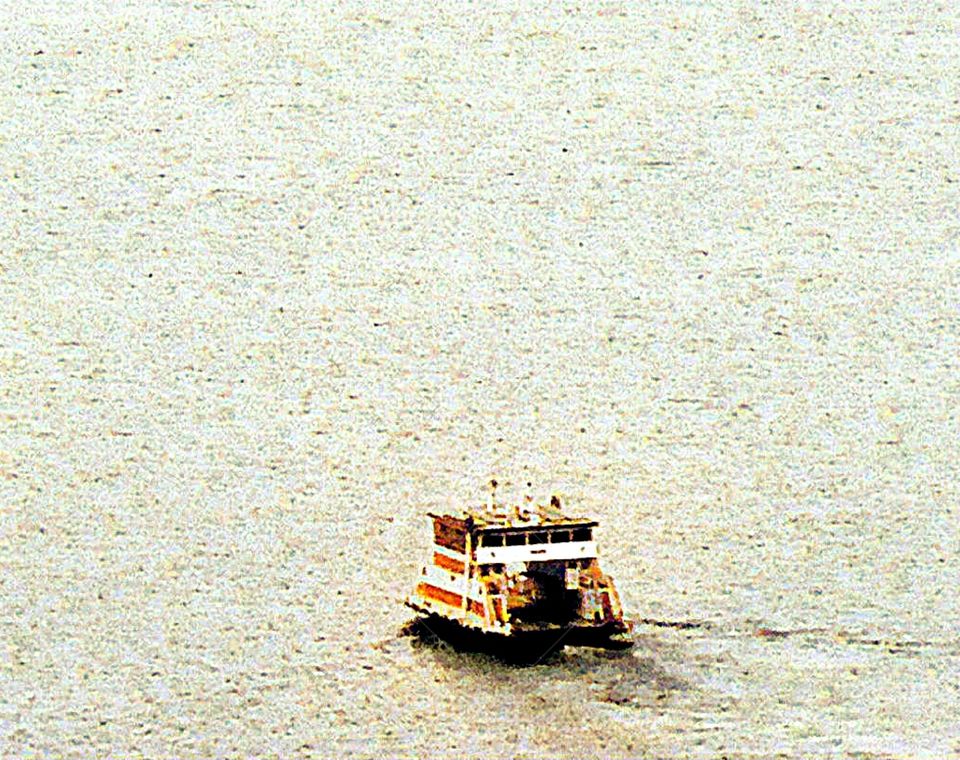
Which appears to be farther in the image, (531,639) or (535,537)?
(535,537)

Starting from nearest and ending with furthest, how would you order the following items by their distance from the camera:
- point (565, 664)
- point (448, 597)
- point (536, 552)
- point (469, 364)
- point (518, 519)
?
point (565, 664)
point (448, 597)
point (536, 552)
point (518, 519)
point (469, 364)

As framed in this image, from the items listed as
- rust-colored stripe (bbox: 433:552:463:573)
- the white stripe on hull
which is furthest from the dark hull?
the white stripe on hull

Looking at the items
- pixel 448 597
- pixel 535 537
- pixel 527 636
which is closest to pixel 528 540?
pixel 535 537

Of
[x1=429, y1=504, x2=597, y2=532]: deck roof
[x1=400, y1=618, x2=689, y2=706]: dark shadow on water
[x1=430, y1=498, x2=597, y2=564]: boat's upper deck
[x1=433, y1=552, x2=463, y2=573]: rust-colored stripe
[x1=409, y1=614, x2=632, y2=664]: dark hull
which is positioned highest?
[x1=429, y1=504, x2=597, y2=532]: deck roof

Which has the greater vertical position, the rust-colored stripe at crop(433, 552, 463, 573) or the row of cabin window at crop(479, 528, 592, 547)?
the row of cabin window at crop(479, 528, 592, 547)

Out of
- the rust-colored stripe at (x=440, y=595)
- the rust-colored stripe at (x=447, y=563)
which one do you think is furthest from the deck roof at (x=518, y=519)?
the rust-colored stripe at (x=440, y=595)

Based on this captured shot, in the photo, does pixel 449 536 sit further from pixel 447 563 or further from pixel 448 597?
pixel 448 597

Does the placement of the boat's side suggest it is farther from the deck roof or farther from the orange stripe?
the deck roof
